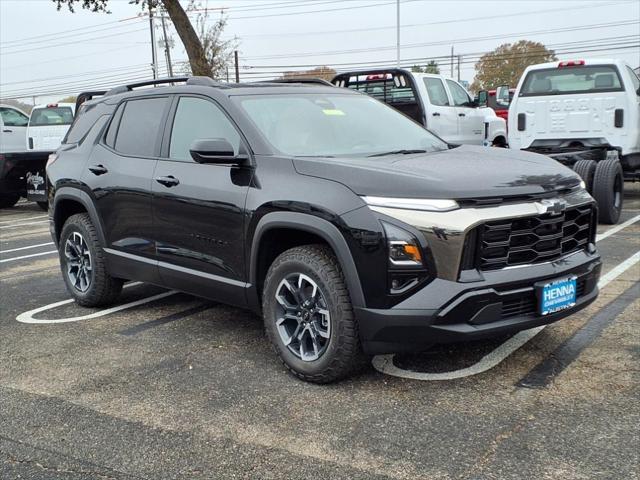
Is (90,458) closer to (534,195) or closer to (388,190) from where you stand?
(388,190)

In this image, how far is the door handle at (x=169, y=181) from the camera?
15.4 feet

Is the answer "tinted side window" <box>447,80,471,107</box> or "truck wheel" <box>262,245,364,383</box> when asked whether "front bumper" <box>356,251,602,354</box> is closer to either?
"truck wheel" <box>262,245,364,383</box>

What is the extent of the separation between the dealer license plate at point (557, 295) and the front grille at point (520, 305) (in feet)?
0.12

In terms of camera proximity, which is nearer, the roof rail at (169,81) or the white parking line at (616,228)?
the roof rail at (169,81)

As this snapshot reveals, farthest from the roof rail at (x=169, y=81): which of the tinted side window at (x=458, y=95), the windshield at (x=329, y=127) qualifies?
the tinted side window at (x=458, y=95)

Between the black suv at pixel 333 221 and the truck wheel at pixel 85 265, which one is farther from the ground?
the black suv at pixel 333 221

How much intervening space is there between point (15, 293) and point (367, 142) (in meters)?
4.03

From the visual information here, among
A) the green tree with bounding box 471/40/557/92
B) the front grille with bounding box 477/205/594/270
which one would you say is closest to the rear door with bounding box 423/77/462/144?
the front grille with bounding box 477/205/594/270

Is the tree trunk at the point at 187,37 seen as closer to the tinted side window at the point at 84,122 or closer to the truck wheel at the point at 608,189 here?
the truck wheel at the point at 608,189

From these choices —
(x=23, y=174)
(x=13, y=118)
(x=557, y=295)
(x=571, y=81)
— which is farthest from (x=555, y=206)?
(x=13, y=118)

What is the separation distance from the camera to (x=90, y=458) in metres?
3.16

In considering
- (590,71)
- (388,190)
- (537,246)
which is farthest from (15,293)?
(590,71)

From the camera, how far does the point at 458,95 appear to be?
1344 centimetres

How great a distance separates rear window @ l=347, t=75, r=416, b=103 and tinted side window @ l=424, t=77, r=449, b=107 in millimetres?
447
